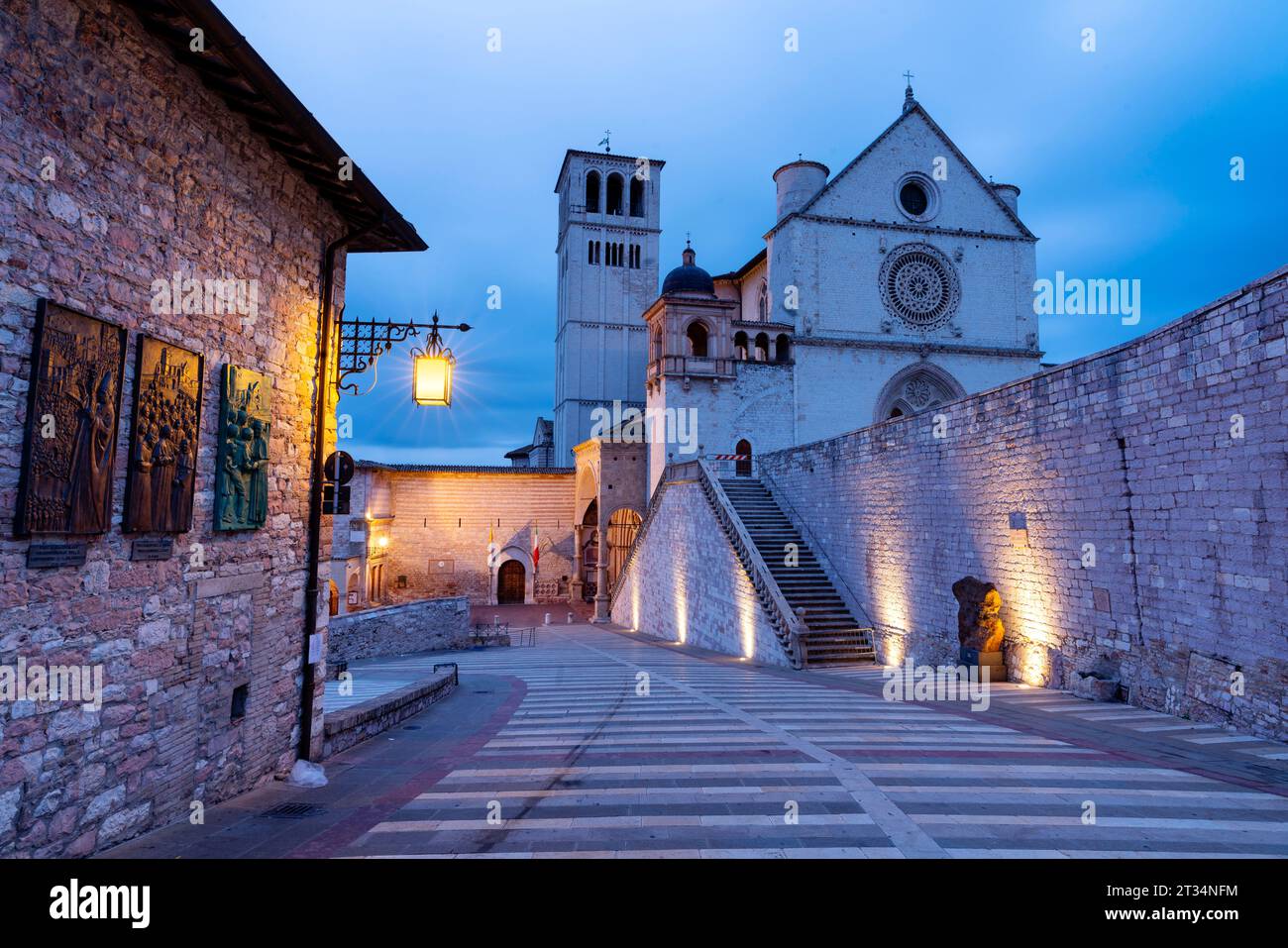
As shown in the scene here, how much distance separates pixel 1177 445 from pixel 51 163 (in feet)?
39.9

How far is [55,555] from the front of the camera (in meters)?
4.18

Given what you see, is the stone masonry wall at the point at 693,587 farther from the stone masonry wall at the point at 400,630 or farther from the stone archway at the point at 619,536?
the stone masonry wall at the point at 400,630

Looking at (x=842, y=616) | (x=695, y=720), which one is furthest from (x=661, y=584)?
(x=695, y=720)

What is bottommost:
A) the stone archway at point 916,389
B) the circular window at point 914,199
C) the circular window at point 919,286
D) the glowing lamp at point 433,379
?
the glowing lamp at point 433,379

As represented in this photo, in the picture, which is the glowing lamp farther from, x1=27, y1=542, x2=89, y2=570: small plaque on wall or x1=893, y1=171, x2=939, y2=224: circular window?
x1=893, y1=171, x2=939, y2=224: circular window

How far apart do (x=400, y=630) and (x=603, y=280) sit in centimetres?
3854

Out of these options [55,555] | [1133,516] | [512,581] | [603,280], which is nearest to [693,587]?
[1133,516]

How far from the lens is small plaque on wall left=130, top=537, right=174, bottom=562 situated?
487 centimetres

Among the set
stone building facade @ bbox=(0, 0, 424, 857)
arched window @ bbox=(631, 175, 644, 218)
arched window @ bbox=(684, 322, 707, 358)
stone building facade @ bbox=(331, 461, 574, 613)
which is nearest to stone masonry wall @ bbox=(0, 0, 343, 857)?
stone building facade @ bbox=(0, 0, 424, 857)

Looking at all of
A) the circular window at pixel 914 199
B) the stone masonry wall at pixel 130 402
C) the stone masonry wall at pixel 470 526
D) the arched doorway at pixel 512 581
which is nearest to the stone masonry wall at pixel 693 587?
the stone masonry wall at pixel 470 526

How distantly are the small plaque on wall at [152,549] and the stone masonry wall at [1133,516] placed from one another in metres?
11.2

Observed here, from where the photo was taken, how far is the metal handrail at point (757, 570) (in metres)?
15.6

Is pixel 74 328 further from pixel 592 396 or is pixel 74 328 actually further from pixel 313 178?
pixel 592 396

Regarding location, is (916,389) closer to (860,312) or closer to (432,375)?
(860,312)
